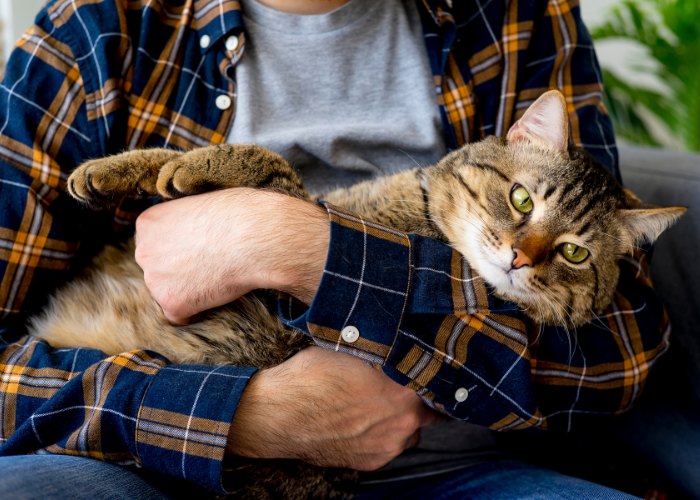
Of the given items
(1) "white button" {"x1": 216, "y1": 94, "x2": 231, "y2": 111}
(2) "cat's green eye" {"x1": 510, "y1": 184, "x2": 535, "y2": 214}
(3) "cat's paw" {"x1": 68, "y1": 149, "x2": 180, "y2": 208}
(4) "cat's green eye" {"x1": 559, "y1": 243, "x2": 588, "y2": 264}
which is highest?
(1) "white button" {"x1": 216, "y1": 94, "x2": 231, "y2": 111}

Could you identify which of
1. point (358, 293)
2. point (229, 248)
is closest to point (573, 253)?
point (358, 293)

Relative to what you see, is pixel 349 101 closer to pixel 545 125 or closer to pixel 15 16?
pixel 545 125

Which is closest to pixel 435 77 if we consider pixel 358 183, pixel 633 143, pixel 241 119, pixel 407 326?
pixel 358 183

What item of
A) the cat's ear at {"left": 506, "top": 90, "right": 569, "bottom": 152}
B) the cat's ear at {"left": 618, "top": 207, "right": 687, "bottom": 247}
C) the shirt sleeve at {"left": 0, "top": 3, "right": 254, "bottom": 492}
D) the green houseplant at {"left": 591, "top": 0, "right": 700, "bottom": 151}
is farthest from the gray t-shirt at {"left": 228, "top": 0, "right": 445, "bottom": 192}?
the green houseplant at {"left": 591, "top": 0, "right": 700, "bottom": 151}

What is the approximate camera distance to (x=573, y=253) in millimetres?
1236

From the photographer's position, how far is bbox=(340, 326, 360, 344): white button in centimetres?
101

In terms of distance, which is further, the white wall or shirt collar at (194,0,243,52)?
the white wall

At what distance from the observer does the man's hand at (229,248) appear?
3.45 feet

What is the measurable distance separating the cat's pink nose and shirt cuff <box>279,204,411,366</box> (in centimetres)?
24

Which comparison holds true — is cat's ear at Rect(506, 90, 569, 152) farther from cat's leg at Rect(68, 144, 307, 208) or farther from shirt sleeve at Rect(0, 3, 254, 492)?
shirt sleeve at Rect(0, 3, 254, 492)

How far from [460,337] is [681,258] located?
2.33 feet

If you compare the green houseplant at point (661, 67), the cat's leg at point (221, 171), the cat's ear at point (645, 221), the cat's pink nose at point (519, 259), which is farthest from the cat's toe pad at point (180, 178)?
the green houseplant at point (661, 67)

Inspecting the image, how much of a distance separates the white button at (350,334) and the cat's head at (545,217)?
33cm

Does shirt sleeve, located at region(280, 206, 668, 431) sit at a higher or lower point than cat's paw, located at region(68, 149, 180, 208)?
lower
